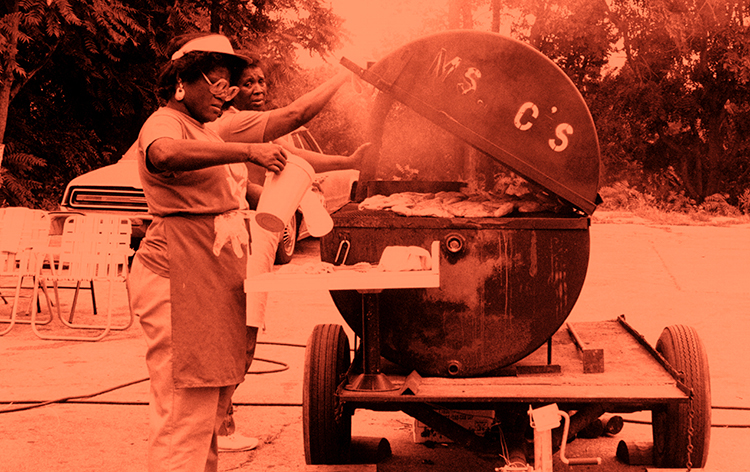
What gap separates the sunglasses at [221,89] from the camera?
3.03 meters

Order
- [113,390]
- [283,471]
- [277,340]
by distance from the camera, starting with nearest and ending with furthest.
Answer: [283,471], [113,390], [277,340]

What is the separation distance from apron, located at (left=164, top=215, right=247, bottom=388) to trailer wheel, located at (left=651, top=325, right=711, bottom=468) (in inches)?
82.0

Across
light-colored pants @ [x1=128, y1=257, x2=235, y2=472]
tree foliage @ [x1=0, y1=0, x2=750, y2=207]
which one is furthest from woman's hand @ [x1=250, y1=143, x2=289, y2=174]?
tree foliage @ [x1=0, y1=0, x2=750, y2=207]

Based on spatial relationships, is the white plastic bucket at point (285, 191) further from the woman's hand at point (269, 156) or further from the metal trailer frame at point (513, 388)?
the metal trailer frame at point (513, 388)

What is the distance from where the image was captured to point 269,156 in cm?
289

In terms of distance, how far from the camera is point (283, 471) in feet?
14.1

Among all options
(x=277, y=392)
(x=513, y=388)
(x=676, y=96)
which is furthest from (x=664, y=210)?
(x=513, y=388)

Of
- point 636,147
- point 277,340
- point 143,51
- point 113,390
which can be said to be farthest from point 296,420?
point 636,147

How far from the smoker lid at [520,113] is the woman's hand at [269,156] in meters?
1.01

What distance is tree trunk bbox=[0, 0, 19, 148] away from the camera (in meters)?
11.8

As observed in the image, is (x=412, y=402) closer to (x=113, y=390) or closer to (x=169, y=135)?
(x=169, y=135)

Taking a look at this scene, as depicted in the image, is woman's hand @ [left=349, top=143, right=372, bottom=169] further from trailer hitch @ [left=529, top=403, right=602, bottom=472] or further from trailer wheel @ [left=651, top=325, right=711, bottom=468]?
trailer wheel @ [left=651, top=325, right=711, bottom=468]

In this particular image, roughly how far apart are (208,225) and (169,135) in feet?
1.17

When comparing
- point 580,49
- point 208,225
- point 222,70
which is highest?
point 580,49
